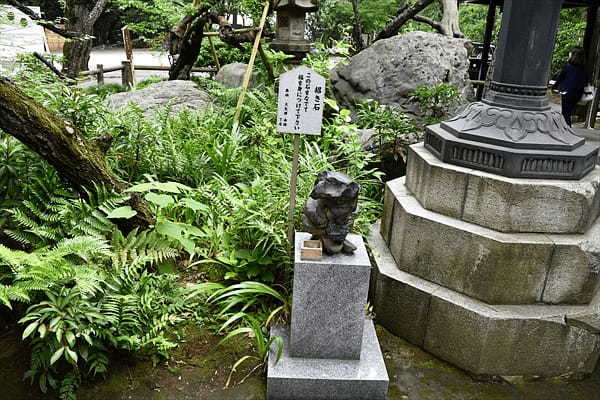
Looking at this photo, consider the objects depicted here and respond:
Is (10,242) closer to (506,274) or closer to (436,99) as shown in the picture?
(506,274)

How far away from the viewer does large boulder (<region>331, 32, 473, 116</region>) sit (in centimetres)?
740

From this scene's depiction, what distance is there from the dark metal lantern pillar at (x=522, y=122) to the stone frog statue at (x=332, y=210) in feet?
4.27

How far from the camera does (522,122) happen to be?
385 cm

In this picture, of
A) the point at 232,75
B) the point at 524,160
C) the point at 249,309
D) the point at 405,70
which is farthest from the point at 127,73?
the point at 524,160

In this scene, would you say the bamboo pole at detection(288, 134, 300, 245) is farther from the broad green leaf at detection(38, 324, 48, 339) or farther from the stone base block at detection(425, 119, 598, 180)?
the broad green leaf at detection(38, 324, 48, 339)

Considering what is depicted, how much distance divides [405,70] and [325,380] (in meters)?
5.61

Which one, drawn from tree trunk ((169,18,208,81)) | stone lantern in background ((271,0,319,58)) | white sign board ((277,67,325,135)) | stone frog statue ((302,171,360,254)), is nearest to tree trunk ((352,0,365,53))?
tree trunk ((169,18,208,81))

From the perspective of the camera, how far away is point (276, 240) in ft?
13.6

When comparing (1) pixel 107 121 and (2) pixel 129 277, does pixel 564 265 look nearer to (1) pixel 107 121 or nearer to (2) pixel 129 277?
(2) pixel 129 277

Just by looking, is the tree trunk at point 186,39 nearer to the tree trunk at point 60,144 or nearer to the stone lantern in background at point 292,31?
the stone lantern in background at point 292,31

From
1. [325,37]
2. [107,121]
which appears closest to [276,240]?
[107,121]

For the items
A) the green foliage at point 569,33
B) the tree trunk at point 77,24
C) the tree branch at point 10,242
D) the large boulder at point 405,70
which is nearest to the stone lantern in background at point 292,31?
the large boulder at point 405,70

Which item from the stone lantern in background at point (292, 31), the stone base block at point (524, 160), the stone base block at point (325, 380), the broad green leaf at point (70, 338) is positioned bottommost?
the stone base block at point (325, 380)

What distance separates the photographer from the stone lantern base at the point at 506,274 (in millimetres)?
3596
